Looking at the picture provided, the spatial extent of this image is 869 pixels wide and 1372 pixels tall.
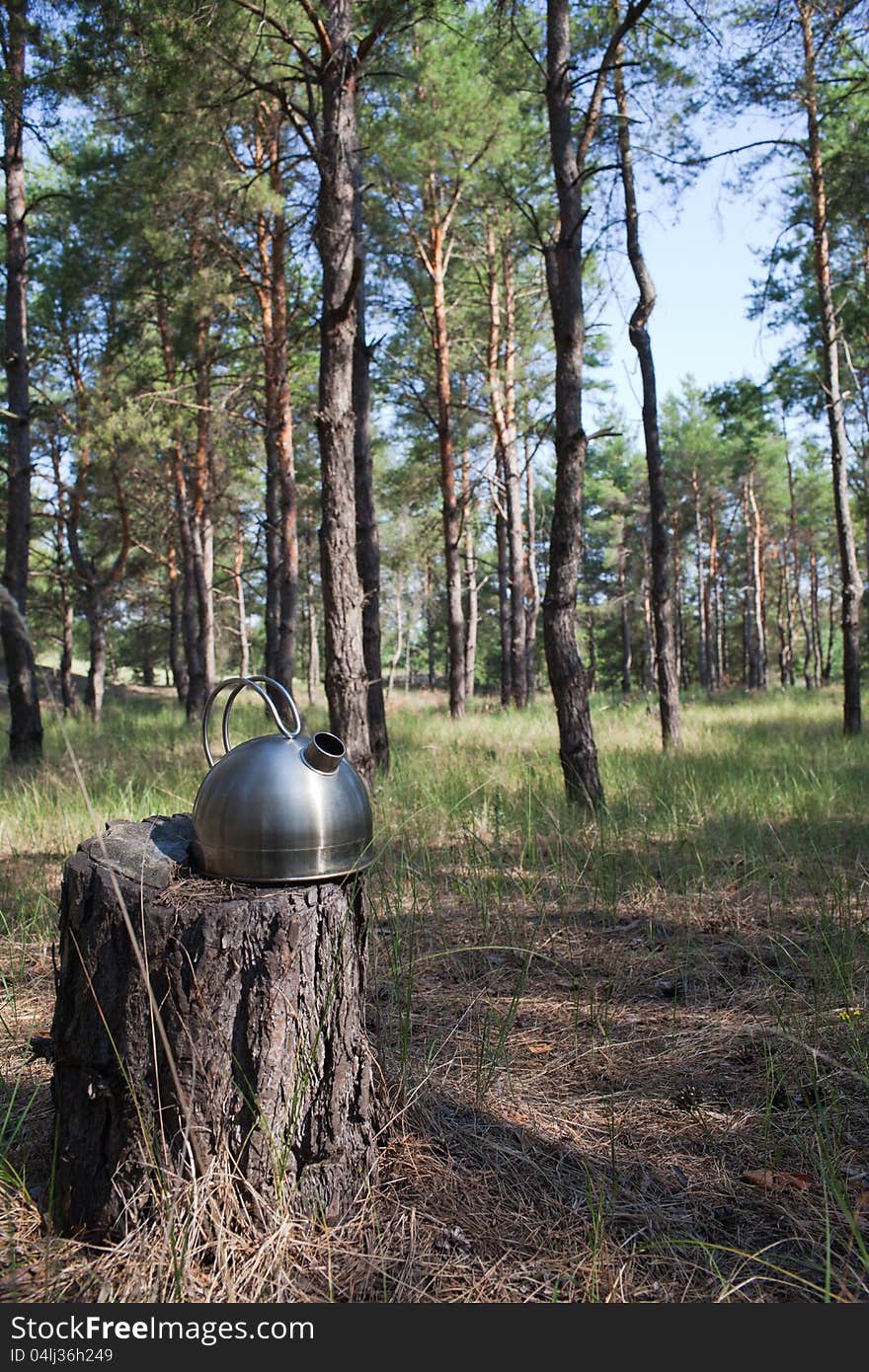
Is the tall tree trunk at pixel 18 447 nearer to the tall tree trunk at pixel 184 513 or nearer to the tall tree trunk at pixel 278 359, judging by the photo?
the tall tree trunk at pixel 278 359

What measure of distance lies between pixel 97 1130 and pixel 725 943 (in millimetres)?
2700

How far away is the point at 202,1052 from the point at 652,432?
382 inches

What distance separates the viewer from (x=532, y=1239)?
6.02 feet

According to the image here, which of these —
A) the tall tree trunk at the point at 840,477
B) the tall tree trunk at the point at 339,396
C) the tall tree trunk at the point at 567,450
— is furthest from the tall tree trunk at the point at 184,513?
the tall tree trunk at the point at 840,477

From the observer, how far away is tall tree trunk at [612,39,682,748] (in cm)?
973

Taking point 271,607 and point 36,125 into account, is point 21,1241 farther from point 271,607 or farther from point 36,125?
point 271,607

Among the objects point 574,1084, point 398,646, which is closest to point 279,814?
point 574,1084

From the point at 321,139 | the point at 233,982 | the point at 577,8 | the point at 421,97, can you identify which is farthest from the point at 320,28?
the point at 421,97

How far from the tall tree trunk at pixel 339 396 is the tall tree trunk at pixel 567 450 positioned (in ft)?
5.55

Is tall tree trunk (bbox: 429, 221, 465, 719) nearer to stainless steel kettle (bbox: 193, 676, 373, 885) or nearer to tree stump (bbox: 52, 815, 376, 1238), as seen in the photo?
stainless steel kettle (bbox: 193, 676, 373, 885)

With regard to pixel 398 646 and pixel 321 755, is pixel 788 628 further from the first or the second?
pixel 321 755

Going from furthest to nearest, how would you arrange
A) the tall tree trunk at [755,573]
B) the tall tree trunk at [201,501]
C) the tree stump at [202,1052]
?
the tall tree trunk at [755,573] → the tall tree trunk at [201,501] → the tree stump at [202,1052]

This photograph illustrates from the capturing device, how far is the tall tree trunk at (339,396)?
517 cm

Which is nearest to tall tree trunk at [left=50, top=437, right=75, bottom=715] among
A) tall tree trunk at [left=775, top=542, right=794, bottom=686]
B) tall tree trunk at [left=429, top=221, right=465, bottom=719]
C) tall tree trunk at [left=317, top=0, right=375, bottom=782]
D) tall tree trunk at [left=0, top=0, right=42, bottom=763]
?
tall tree trunk at [left=0, top=0, right=42, bottom=763]
